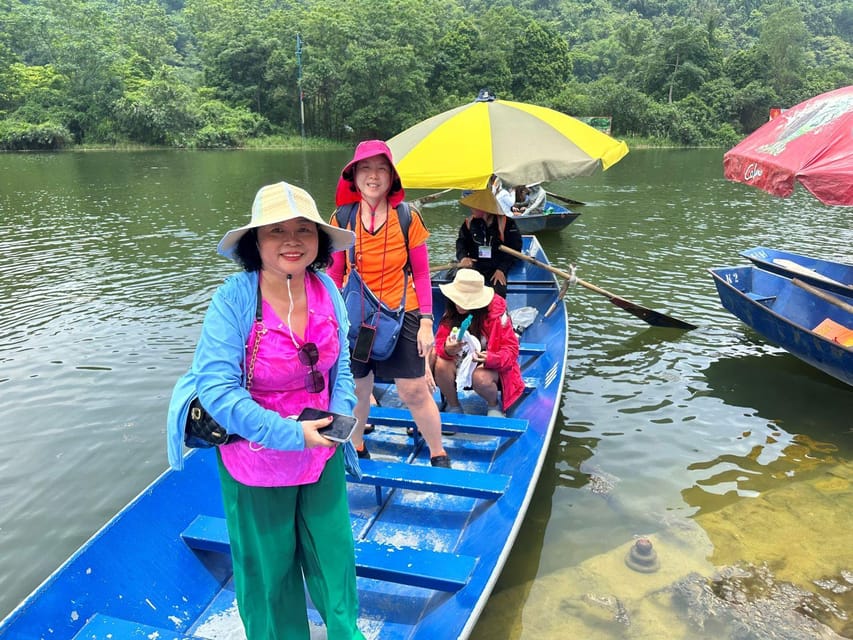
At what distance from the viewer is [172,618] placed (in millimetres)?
2830

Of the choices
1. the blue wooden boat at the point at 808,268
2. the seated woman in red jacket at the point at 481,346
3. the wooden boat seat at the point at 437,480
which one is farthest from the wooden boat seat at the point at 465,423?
the blue wooden boat at the point at 808,268

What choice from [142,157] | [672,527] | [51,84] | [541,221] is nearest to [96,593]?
[672,527]

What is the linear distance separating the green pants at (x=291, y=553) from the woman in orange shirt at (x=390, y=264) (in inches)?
55.2

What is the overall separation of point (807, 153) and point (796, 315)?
321 cm

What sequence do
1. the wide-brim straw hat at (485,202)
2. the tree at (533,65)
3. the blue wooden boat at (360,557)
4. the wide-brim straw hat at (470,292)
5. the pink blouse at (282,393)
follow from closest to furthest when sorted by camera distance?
1. the pink blouse at (282,393)
2. the blue wooden boat at (360,557)
3. the wide-brim straw hat at (470,292)
4. the wide-brim straw hat at (485,202)
5. the tree at (533,65)

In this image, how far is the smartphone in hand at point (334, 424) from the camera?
5.81 feet

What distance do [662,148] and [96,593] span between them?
4826 cm

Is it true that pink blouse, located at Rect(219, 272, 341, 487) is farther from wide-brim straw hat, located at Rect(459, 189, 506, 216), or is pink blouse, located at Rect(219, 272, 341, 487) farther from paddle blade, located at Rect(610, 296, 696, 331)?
paddle blade, located at Rect(610, 296, 696, 331)

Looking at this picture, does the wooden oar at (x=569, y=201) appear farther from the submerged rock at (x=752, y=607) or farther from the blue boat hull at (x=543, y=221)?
the submerged rock at (x=752, y=607)

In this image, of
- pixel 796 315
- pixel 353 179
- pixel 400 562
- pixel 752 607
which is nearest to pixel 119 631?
pixel 400 562

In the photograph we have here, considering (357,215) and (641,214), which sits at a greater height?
(357,215)

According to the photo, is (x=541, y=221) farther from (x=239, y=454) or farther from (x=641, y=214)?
(x=239, y=454)

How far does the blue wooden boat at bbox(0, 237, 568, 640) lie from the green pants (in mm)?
631

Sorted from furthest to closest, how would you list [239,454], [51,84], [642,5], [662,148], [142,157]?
1. [642,5]
2. [51,84]
3. [662,148]
4. [142,157]
5. [239,454]
